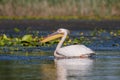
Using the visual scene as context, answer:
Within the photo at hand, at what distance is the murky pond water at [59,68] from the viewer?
13109 millimetres

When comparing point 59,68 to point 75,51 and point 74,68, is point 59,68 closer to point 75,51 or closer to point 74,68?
point 74,68

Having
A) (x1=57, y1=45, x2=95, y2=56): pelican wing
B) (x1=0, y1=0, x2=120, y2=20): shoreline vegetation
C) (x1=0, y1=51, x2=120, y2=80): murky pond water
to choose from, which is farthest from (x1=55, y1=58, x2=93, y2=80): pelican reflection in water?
(x1=0, y1=0, x2=120, y2=20): shoreline vegetation

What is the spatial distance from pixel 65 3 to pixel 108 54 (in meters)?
18.0

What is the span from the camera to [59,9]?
3544 cm

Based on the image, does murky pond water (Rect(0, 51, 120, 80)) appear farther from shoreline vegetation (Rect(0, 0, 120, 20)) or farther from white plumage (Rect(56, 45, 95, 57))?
shoreline vegetation (Rect(0, 0, 120, 20))

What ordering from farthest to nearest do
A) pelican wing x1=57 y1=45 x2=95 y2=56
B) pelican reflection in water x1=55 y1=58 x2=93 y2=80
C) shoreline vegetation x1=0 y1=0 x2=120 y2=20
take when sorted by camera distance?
shoreline vegetation x1=0 y1=0 x2=120 y2=20
pelican wing x1=57 y1=45 x2=95 y2=56
pelican reflection in water x1=55 y1=58 x2=93 y2=80

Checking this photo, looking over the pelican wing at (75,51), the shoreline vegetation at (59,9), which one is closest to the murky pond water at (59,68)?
the pelican wing at (75,51)

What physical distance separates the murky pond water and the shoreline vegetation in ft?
57.2

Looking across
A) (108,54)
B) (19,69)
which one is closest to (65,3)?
(108,54)

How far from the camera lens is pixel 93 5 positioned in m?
35.7

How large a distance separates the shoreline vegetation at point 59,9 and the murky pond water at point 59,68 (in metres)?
17.4

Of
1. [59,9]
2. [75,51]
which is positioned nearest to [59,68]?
[75,51]

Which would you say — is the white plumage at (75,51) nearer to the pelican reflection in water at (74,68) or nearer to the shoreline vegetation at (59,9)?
the pelican reflection in water at (74,68)

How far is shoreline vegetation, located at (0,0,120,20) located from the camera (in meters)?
35.3
